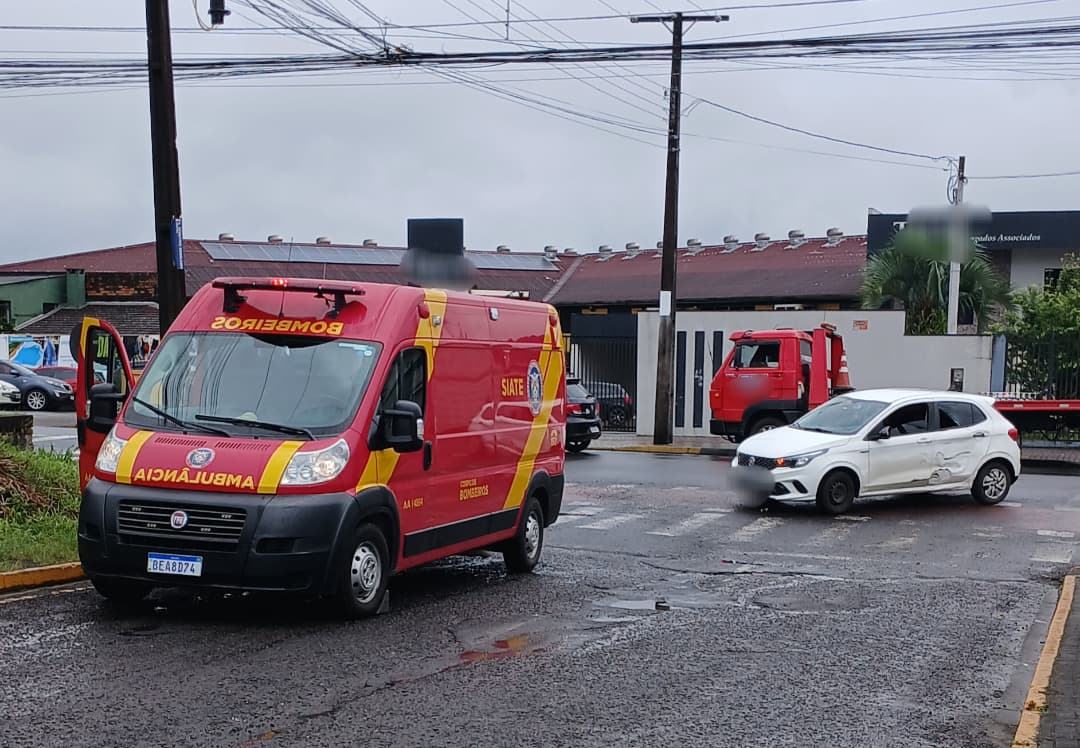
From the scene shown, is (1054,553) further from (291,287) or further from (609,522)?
(291,287)

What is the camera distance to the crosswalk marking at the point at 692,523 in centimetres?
1473

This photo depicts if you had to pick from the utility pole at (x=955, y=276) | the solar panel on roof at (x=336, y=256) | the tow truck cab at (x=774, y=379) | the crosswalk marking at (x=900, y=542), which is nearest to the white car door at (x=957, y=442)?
the crosswalk marking at (x=900, y=542)

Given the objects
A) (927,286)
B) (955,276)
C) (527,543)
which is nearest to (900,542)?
(527,543)

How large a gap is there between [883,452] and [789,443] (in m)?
1.24

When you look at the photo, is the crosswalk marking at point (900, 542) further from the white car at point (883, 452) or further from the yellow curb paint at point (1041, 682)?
the yellow curb paint at point (1041, 682)

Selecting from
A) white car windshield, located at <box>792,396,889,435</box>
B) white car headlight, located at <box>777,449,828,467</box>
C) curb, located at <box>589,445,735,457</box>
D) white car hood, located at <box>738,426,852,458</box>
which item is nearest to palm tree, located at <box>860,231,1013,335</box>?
curb, located at <box>589,445,735,457</box>

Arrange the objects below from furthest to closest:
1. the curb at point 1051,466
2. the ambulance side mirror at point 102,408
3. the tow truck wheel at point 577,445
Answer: the tow truck wheel at point 577,445 < the curb at point 1051,466 < the ambulance side mirror at point 102,408

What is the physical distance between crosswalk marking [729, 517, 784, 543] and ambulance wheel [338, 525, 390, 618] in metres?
6.01

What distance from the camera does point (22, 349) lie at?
45.9 meters

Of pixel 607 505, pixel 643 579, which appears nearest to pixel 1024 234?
pixel 607 505

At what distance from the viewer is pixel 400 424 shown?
9109mm

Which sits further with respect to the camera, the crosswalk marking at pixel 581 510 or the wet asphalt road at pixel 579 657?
the crosswalk marking at pixel 581 510

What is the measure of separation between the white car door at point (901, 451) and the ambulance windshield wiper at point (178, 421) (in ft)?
33.1

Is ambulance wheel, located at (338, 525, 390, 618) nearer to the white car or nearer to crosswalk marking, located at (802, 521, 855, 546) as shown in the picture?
crosswalk marking, located at (802, 521, 855, 546)
